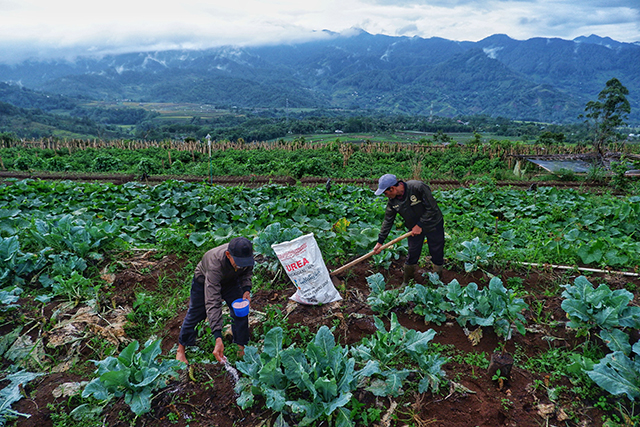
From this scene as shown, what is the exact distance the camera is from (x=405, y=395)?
2.93m

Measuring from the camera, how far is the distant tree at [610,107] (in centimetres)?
2903

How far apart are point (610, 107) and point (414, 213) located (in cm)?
3544

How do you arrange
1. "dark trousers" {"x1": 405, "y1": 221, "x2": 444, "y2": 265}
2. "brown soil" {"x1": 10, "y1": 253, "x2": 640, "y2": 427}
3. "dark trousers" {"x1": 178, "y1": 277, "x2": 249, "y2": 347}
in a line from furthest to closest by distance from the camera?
"dark trousers" {"x1": 405, "y1": 221, "x2": 444, "y2": 265}
"dark trousers" {"x1": 178, "y1": 277, "x2": 249, "y2": 347}
"brown soil" {"x1": 10, "y1": 253, "x2": 640, "y2": 427}

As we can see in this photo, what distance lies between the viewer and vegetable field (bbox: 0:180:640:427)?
2730 mm

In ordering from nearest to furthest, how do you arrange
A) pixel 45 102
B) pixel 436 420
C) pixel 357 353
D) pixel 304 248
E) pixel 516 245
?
pixel 436 420 < pixel 357 353 < pixel 304 248 < pixel 516 245 < pixel 45 102

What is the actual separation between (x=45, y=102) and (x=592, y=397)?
150 metres

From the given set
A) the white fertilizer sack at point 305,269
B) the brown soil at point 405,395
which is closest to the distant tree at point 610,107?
the brown soil at point 405,395

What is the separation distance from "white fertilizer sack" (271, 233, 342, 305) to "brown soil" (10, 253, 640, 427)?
15 centimetres

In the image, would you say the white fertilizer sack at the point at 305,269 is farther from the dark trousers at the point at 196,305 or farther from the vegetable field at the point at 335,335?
the dark trousers at the point at 196,305

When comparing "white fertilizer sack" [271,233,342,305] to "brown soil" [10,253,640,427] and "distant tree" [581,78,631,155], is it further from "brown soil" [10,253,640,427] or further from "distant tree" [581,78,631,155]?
"distant tree" [581,78,631,155]

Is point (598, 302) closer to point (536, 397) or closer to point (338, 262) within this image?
point (536, 397)

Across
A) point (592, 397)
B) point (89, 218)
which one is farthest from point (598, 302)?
point (89, 218)

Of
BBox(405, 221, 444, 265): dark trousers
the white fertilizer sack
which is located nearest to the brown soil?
the white fertilizer sack

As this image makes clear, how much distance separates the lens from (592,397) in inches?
113
